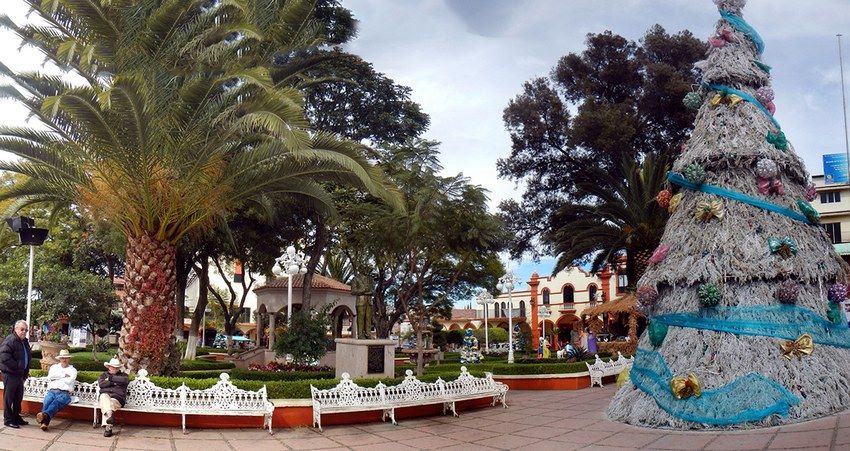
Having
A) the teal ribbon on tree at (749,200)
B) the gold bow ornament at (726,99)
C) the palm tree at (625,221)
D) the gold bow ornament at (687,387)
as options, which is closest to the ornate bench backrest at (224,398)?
the gold bow ornament at (687,387)

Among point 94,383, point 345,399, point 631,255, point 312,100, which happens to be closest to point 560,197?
point 631,255

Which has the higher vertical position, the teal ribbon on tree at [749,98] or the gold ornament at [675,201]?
the teal ribbon on tree at [749,98]

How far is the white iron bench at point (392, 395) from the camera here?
10375 mm

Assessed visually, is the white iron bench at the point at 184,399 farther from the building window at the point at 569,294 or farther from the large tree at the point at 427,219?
the building window at the point at 569,294

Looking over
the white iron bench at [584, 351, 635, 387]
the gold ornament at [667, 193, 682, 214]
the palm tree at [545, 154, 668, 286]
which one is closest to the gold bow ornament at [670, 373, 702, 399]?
the gold ornament at [667, 193, 682, 214]

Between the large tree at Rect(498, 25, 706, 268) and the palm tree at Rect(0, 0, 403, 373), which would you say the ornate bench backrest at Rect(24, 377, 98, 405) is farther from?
the large tree at Rect(498, 25, 706, 268)

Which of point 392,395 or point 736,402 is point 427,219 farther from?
point 736,402

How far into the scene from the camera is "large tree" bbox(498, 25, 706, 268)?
2472 centimetres

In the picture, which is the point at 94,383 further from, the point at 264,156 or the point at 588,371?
the point at 588,371

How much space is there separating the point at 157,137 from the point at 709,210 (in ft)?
31.0

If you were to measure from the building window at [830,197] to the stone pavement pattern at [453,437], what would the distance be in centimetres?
3811

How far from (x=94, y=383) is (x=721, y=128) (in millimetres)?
11205

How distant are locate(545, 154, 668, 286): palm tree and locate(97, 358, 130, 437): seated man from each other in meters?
15.7

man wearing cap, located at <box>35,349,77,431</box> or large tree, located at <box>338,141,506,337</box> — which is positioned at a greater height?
large tree, located at <box>338,141,506,337</box>
